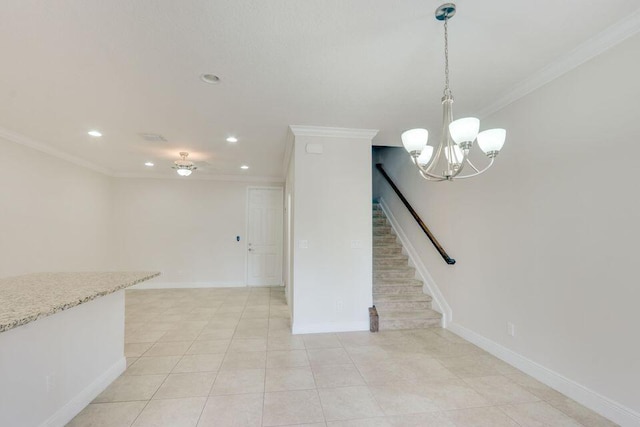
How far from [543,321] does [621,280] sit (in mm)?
754

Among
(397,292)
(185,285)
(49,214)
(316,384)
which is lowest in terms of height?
(316,384)

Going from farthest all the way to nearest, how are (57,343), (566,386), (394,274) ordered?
(394,274)
(566,386)
(57,343)

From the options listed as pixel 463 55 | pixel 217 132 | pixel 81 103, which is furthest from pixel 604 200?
pixel 81 103

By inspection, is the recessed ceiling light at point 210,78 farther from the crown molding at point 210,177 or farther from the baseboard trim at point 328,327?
the crown molding at point 210,177

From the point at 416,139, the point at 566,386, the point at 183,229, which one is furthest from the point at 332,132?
the point at 183,229

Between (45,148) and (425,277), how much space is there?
20.3 feet

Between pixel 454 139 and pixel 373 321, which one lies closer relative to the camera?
pixel 454 139

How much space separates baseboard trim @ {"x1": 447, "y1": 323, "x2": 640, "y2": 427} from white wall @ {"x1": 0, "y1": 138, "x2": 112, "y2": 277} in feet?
20.0

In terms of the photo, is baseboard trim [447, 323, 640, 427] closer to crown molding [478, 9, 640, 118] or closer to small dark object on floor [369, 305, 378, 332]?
small dark object on floor [369, 305, 378, 332]

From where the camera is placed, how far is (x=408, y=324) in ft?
12.6

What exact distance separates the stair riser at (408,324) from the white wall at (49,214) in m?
5.07

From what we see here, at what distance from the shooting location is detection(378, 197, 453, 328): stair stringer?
386cm

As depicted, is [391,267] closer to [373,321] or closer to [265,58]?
[373,321]

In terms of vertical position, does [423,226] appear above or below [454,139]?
below
